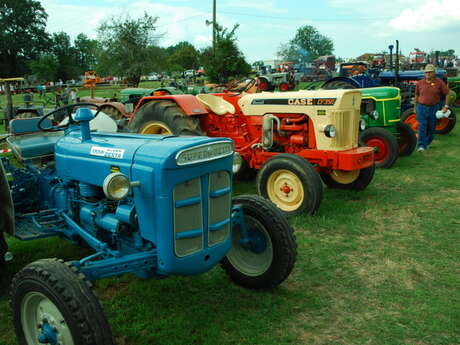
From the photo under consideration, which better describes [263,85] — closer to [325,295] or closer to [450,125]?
[450,125]

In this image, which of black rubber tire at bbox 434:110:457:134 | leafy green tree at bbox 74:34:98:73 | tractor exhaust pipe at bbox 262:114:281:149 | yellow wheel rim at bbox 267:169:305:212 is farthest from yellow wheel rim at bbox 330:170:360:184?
leafy green tree at bbox 74:34:98:73

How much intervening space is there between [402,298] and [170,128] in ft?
11.7

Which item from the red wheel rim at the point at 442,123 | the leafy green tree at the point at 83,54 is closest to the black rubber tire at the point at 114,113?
the red wheel rim at the point at 442,123

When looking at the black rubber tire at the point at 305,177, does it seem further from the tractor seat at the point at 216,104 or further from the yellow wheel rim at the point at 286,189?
the tractor seat at the point at 216,104

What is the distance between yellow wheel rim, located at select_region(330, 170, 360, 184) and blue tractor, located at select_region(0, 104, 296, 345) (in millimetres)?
2928

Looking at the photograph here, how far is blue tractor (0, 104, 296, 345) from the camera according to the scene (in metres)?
2.14

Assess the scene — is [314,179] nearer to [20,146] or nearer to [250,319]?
[250,319]

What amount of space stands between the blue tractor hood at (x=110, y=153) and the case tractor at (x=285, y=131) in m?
2.28

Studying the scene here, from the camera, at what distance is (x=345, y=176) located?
18.7ft

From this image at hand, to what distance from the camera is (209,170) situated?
249 centimetres

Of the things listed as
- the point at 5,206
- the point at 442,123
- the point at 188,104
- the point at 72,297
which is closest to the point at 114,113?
the point at 188,104

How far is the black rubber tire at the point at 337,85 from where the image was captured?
33.9 ft

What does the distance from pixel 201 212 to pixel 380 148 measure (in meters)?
5.20

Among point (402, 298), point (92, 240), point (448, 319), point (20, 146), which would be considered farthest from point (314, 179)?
point (20, 146)
